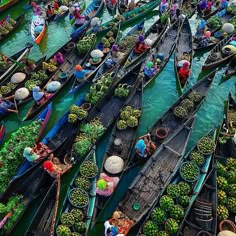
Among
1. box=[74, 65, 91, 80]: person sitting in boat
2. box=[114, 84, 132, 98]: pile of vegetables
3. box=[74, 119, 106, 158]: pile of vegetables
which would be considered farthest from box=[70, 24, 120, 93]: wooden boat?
box=[74, 119, 106, 158]: pile of vegetables

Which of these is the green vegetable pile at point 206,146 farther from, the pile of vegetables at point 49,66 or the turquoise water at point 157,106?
the pile of vegetables at point 49,66

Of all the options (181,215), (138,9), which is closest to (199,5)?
(138,9)

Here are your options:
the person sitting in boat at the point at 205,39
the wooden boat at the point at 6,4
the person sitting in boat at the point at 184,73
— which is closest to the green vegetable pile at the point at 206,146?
the person sitting in boat at the point at 184,73

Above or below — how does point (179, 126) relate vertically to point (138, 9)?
below

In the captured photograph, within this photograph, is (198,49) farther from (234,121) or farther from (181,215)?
(181,215)

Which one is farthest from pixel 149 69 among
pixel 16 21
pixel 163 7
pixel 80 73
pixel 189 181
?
pixel 16 21

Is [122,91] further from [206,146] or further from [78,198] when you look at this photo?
[78,198]

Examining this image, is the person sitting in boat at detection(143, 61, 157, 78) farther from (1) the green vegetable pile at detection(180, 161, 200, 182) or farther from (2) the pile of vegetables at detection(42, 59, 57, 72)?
(1) the green vegetable pile at detection(180, 161, 200, 182)
